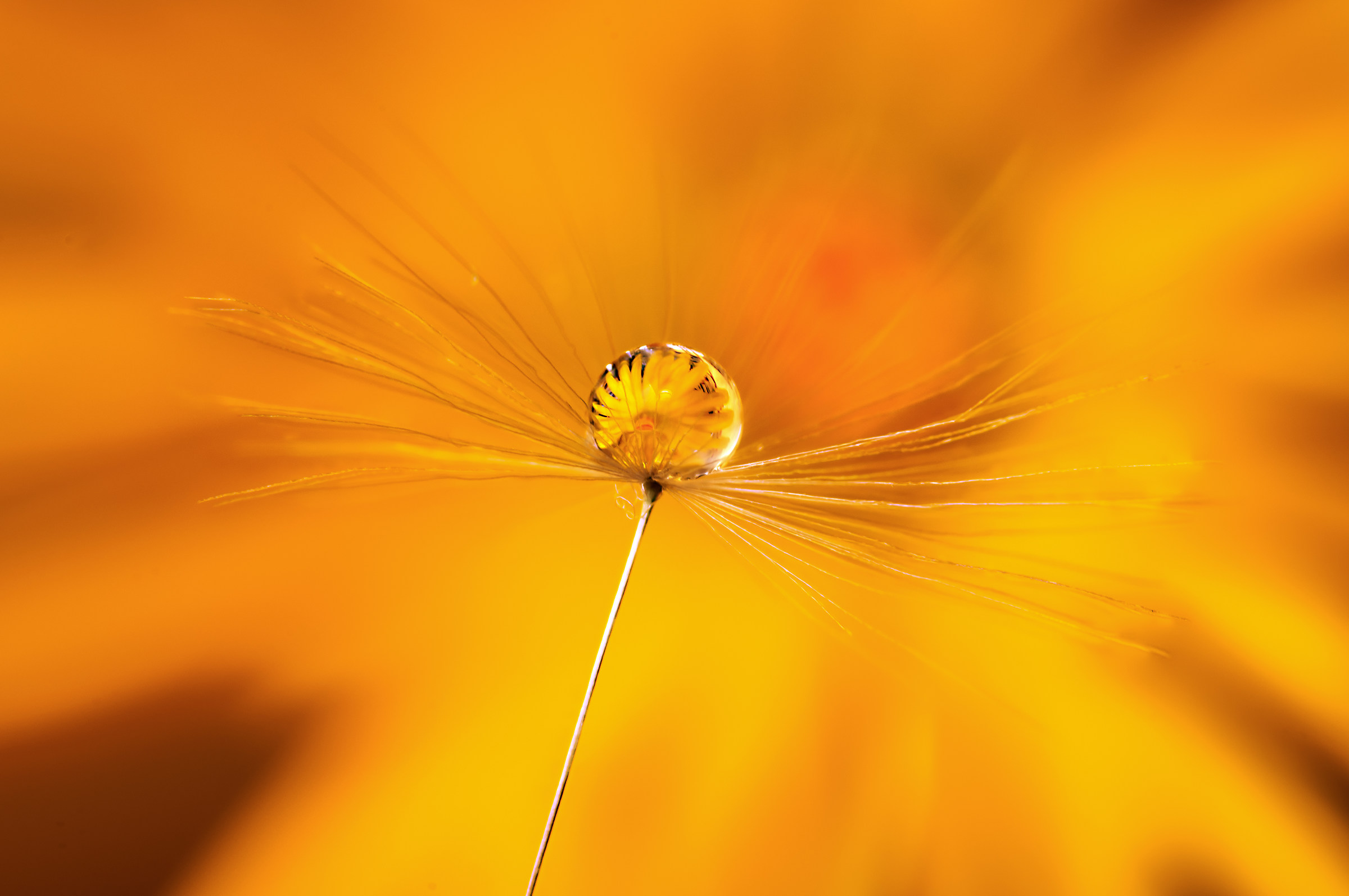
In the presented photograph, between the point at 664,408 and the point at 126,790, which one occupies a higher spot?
the point at 664,408

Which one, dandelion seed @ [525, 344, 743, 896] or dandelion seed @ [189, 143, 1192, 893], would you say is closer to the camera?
dandelion seed @ [525, 344, 743, 896]

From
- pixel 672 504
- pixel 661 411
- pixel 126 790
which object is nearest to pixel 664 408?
pixel 661 411

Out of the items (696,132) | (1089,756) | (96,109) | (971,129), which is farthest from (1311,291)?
(96,109)

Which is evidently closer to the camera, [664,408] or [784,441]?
[664,408]

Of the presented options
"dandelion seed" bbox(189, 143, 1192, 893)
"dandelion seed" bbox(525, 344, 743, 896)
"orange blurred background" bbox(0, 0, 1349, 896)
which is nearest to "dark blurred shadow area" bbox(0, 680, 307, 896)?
"orange blurred background" bbox(0, 0, 1349, 896)

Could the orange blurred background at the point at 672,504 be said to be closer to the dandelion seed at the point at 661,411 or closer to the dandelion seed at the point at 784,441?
the dandelion seed at the point at 784,441

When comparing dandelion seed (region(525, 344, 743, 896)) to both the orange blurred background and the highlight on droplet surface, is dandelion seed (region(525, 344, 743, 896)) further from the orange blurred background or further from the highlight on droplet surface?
the orange blurred background

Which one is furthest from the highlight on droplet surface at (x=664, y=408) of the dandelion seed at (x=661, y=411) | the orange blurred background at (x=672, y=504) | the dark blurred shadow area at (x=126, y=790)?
the dark blurred shadow area at (x=126, y=790)

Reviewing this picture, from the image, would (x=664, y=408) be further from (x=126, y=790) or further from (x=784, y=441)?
(x=126, y=790)
